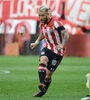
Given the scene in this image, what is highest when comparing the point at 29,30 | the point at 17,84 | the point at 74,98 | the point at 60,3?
the point at 74,98

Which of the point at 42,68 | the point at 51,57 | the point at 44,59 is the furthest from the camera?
the point at 51,57

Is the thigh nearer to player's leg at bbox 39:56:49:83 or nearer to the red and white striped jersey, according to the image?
the red and white striped jersey

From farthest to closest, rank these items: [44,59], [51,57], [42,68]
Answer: [51,57] < [44,59] < [42,68]

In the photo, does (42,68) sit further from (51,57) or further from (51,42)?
(51,42)

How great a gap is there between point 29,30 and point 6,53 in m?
5.34

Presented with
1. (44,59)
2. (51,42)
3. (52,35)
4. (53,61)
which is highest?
(52,35)

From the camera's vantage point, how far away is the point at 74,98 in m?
7.50

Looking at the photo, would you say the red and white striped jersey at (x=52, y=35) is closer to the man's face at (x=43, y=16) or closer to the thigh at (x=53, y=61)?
the thigh at (x=53, y=61)

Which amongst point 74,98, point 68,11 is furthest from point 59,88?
point 68,11

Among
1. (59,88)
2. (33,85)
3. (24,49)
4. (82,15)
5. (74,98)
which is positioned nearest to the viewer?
(74,98)

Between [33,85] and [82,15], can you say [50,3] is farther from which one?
[33,85]

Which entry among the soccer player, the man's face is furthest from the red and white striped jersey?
the man's face

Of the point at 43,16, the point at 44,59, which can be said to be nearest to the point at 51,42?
the point at 44,59

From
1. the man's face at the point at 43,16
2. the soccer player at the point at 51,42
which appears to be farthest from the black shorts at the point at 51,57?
the man's face at the point at 43,16
